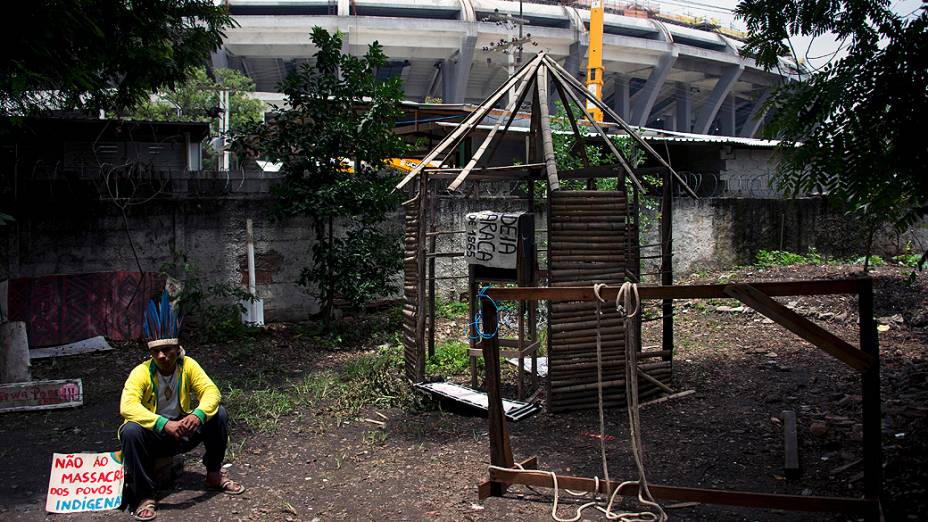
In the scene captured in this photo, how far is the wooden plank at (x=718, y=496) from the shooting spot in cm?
356

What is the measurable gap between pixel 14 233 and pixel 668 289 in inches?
358

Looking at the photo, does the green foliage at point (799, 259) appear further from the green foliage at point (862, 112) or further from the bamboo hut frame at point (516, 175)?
the green foliage at point (862, 112)

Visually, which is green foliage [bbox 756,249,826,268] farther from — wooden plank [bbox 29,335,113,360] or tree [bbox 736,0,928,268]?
wooden plank [bbox 29,335,113,360]

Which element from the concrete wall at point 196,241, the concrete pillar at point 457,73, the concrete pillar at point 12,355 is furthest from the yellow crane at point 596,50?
the concrete pillar at point 12,355

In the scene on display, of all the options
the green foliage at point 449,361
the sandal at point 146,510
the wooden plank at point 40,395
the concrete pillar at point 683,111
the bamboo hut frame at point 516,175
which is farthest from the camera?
the concrete pillar at point 683,111

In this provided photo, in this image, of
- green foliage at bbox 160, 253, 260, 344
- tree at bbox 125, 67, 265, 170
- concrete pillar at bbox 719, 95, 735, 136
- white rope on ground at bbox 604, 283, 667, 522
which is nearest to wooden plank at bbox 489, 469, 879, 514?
white rope on ground at bbox 604, 283, 667, 522

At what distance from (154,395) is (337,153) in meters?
5.51

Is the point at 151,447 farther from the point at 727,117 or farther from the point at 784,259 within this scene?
the point at 727,117

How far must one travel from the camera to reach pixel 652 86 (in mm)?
40062

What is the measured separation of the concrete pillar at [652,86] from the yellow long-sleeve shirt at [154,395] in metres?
36.8

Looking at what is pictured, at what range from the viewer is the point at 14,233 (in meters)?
9.23

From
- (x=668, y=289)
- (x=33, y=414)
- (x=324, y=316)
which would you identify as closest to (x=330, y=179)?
(x=324, y=316)

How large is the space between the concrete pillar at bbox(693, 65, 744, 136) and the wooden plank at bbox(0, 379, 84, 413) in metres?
41.5

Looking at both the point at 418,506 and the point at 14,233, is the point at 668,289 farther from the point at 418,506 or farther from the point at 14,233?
the point at 14,233
